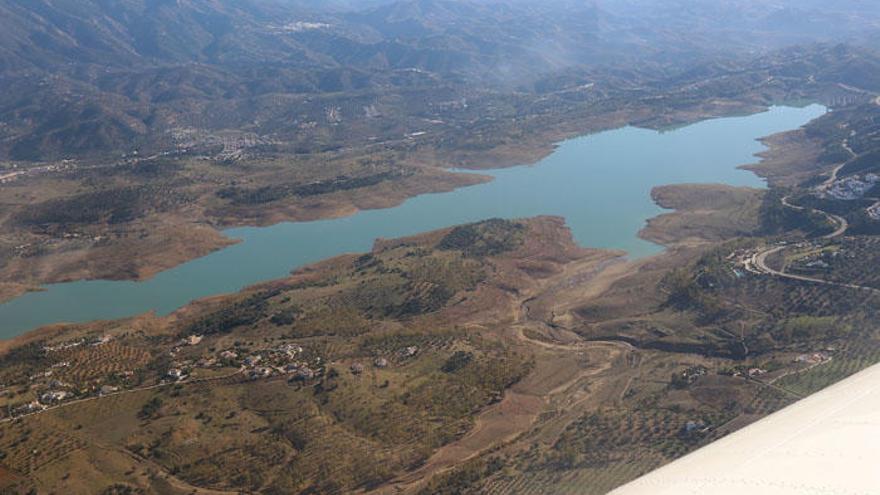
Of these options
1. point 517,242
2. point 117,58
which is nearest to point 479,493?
point 517,242

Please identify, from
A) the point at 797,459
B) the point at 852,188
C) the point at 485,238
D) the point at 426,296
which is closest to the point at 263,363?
the point at 426,296

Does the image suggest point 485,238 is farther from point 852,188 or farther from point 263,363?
point 852,188

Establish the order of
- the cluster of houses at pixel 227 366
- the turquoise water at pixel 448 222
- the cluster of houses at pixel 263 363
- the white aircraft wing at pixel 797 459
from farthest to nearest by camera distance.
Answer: the turquoise water at pixel 448 222 < the cluster of houses at pixel 263 363 < the cluster of houses at pixel 227 366 < the white aircraft wing at pixel 797 459

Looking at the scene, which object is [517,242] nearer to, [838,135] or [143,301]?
[143,301]

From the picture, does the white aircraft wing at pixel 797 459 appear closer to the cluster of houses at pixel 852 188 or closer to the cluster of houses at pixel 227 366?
the cluster of houses at pixel 227 366

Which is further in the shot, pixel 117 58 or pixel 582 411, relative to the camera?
pixel 117 58

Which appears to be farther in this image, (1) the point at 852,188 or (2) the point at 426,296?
(1) the point at 852,188

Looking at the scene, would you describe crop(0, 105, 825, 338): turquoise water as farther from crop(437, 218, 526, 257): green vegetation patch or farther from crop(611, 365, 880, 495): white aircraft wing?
crop(611, 365, 880, 495): white aircraft wing

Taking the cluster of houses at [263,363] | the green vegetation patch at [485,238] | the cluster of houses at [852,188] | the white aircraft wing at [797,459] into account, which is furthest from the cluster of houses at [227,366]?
the cluster of houses at [852,188]
